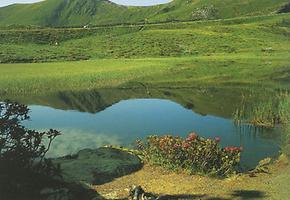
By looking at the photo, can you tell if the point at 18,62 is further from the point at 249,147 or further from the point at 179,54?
the point at 249,147

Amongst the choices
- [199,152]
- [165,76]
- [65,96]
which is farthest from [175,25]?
[199,152]

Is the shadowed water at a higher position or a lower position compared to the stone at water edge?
lower

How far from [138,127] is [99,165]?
15255 millimetres

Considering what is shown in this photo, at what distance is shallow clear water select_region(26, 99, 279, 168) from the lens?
100 ft

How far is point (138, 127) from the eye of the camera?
37.3 metres

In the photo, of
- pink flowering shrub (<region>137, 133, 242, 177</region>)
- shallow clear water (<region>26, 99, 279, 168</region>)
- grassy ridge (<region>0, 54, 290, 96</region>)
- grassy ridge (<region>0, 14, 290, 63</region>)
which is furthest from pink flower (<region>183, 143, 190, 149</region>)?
grassy ridge (<region>0, 14, 290, 63</region>)

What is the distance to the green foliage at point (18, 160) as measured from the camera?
17.3m

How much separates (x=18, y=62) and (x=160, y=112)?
132ft

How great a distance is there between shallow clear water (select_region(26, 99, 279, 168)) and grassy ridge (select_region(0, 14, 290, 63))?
123ft

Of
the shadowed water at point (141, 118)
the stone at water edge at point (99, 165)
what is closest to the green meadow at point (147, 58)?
the shadowed water at point (141, 118)

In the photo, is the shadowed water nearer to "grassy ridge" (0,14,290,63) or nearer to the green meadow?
the green meadow

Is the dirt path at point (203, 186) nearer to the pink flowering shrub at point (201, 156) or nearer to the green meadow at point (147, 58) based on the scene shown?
the pink flowering shrub at point (201, 156)

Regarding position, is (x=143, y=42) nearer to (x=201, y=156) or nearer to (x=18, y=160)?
(x=201, y=156)

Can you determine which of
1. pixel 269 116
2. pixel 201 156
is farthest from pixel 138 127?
pixel 201 156
